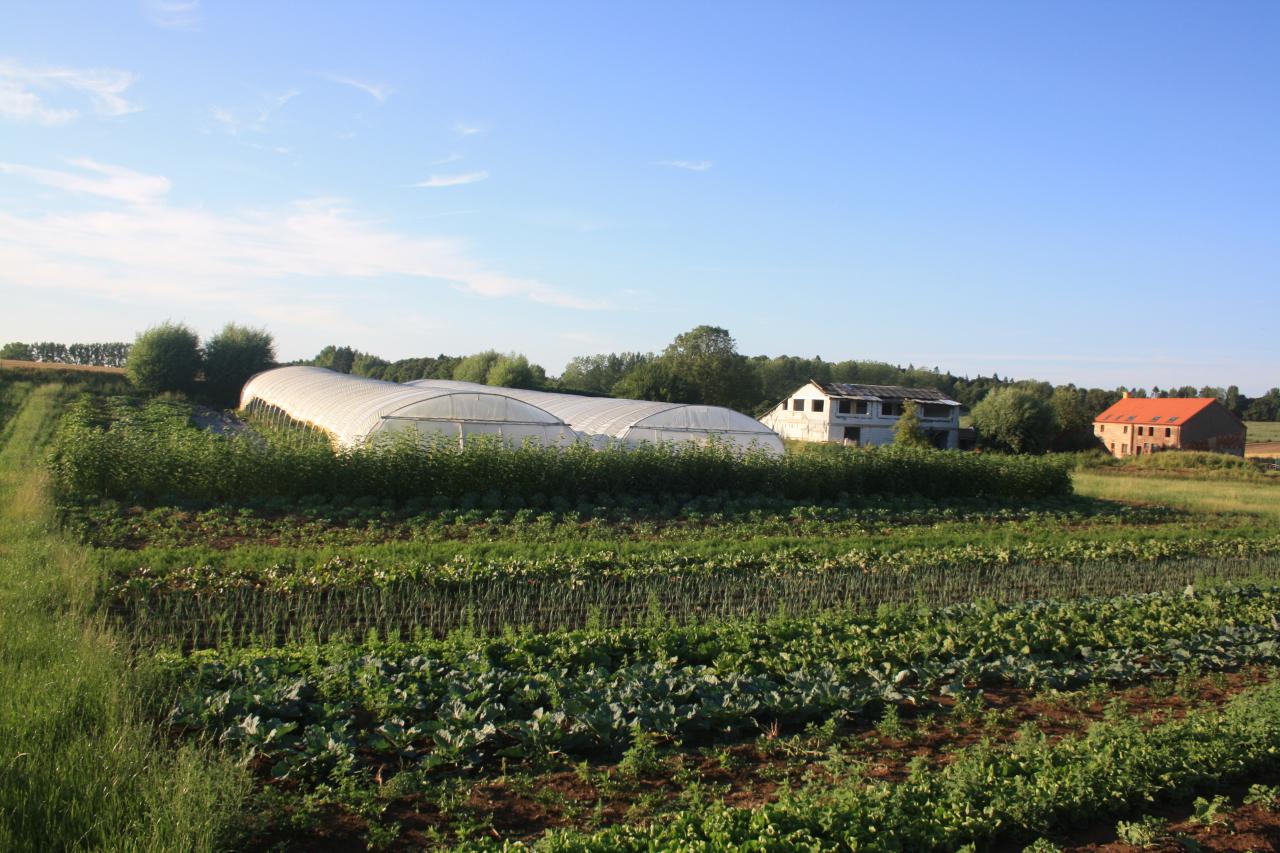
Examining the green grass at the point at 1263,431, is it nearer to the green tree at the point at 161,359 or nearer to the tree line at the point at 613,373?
the tree line at the point at 613,373

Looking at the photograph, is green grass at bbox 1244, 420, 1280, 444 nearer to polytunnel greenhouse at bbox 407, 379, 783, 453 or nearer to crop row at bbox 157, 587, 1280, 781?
polytunnel greenhouse at bbox 407, 379, 783, 453

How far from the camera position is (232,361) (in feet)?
163

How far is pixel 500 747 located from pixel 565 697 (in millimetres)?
611

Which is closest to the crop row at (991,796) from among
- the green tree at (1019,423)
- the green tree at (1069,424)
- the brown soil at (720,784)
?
the brown soil at (720,784)

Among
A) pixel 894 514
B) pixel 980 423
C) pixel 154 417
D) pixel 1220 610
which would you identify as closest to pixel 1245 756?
pixel 1220 610

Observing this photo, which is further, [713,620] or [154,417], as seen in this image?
[154,417]

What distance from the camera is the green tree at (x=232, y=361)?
49.2 metres

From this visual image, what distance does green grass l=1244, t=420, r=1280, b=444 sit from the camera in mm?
73938

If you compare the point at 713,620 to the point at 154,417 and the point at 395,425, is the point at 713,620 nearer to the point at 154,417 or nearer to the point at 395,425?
the point at 395,425

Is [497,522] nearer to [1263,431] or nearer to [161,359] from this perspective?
[161,359]

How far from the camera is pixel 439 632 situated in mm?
8164

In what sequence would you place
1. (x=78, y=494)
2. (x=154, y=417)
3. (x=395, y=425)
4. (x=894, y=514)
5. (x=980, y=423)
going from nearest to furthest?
1. (x=78, y=494)
2. (x=894, y=514)
3. (x=395, y=425)
4. (x=154, y=417)
5. (x=980, y=423)

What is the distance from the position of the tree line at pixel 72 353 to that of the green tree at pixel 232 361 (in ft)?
49.5

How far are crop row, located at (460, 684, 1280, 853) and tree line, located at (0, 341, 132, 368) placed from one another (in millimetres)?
66684
